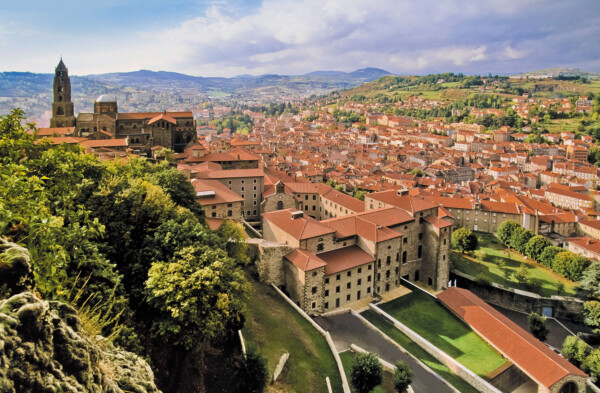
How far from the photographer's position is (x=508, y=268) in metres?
48.6

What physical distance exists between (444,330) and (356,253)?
9.13 meters

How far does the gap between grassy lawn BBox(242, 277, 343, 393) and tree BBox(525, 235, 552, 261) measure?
124ft

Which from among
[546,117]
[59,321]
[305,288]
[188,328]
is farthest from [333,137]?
[59,321]

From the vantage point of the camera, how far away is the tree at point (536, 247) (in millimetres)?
50719

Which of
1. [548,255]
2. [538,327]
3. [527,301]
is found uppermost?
[548,255]

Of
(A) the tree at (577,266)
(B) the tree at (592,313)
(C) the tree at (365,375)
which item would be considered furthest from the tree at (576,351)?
(C) the tree at (365,375)

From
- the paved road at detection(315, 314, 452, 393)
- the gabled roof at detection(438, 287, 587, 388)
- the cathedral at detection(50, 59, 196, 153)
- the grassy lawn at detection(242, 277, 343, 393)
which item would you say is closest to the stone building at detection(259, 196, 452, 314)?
the paved road at detection(315, 314, 452, 393)

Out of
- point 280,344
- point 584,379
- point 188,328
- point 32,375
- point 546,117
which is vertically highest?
point 546,117

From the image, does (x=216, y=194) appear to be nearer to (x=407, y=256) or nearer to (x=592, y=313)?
(x=407, y=256)

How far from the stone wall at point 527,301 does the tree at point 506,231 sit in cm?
1485

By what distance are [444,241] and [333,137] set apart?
342 feet

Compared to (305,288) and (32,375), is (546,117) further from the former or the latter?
(32,375)

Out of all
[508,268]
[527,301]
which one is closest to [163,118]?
[508,268]

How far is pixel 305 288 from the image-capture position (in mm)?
29125
